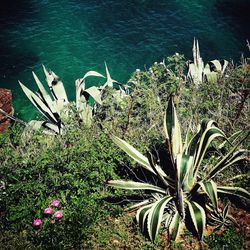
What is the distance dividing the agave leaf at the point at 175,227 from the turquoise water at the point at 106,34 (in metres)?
5.52

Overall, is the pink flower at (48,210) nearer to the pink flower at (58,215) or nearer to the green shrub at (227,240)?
the pink flower at (58,215)

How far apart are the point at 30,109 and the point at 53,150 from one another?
3.86 m

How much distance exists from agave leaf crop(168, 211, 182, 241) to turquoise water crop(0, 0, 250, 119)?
18.1 ft

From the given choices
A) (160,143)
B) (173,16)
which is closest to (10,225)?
(160,143)

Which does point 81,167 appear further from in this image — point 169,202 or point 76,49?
point 76,49

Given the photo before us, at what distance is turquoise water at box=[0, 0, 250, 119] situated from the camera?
30.5 feet

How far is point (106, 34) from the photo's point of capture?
10.7 metres

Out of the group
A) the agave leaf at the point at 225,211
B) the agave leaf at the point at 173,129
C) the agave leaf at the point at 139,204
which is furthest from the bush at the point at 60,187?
the agave leaf at the point at 225,211

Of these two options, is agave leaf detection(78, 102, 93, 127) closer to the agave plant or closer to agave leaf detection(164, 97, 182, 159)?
agave leaf detection(164, 97, 182, 159)

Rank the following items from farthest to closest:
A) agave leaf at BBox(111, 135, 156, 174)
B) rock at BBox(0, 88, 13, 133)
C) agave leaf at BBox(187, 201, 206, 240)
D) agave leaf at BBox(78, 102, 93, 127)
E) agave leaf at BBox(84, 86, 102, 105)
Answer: rock at BBox(0, 88, 13, 133) → agave leaf at BBox(84, 86, 102, 105) → agave leaf at BBox(78, 102, 93, 127) → agave leaf at BBox(111, 135, 156, 174) → agave leaf at BBox(187, 201, 206, 240)

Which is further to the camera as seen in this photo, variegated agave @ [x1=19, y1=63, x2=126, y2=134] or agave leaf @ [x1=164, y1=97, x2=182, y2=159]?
variegated agave @ [x1=19, y1=63, x2=126, y2=134]

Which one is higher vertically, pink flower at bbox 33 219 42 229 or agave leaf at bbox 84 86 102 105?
agave leaf at bbox 84 86 102 105

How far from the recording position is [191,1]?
12531 millimetres

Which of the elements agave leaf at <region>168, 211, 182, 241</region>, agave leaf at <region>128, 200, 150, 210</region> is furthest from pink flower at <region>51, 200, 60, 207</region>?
agave leaf at <region>168, 211, 182, 241</region>
